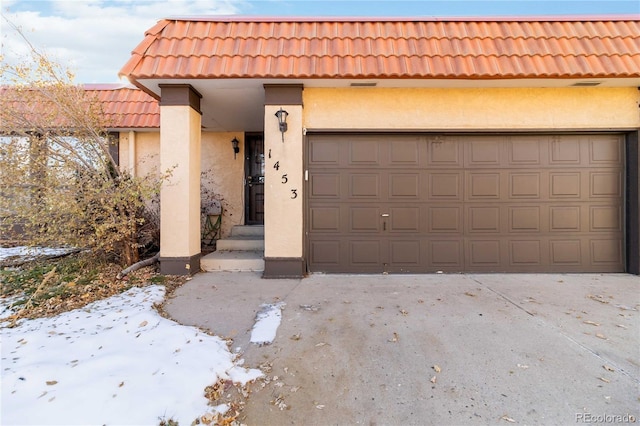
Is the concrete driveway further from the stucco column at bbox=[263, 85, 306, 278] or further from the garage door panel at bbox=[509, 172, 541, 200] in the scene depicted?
the garage door panel at bbox=[509, 172, 541, 200]

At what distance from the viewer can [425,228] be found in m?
5.39

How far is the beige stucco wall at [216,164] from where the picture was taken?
772 cm

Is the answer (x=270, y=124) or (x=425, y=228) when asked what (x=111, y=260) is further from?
(x=425, y=228)

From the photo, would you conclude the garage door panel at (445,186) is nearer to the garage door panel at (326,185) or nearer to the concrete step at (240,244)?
the garage door panel at (326,185)

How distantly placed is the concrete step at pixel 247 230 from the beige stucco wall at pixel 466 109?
3.08 meters

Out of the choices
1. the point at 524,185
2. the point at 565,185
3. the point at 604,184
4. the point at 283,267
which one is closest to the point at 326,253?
the point at 283,267

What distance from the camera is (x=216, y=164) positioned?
7.85m

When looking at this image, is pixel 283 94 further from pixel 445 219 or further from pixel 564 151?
pixel 564 151

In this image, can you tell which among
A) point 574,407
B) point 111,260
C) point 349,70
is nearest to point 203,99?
point 349,70

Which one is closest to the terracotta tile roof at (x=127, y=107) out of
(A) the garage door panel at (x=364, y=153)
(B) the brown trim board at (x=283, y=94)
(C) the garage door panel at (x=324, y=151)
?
(B) the brown trim board at (x=283, y=94)

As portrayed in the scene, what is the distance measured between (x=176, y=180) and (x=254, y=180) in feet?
9.90

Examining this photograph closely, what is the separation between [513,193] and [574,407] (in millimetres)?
4088

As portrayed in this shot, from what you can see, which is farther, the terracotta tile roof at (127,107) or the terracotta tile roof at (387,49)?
the terracotta tile roof at (127,107)

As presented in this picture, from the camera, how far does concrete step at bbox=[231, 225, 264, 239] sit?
721cm
